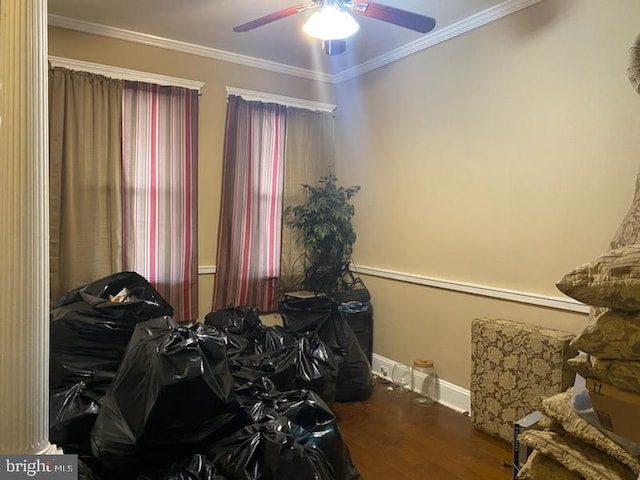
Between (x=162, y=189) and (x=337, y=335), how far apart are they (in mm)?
1745

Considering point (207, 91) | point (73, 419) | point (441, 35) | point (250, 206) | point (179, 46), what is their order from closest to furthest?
point (73, 419), point (441, 35), point (179, 46), point (207, 91), point (250, 206)

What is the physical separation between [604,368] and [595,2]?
240cm

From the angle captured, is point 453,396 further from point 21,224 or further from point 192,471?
point 21,224

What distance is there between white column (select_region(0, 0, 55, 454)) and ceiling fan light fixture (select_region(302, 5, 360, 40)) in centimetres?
130

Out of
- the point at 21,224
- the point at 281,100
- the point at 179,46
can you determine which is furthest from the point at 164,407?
the point at 281,100

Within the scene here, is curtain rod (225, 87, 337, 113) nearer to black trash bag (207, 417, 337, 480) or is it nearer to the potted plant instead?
the potted plant

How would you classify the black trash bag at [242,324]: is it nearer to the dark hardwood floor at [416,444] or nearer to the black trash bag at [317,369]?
the black trash bag at [317,369]

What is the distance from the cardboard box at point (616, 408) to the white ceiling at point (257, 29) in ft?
8.55

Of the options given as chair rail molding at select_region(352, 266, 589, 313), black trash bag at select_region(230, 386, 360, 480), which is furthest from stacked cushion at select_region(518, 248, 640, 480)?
chair rail molding at select_region(352, 266, 589, 313)

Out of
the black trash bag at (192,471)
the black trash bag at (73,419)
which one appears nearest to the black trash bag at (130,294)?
the black trash bag at (73,419)

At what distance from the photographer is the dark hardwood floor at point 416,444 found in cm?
254

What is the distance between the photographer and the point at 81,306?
2523 millimetres

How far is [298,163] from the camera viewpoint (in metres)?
4.30

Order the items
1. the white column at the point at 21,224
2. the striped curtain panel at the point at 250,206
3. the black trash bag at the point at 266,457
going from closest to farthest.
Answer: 1. the white column at the point at 21,224
2. the black trash bag at the point at 266,457
3. the striped curtain panel at the point at 250,206
